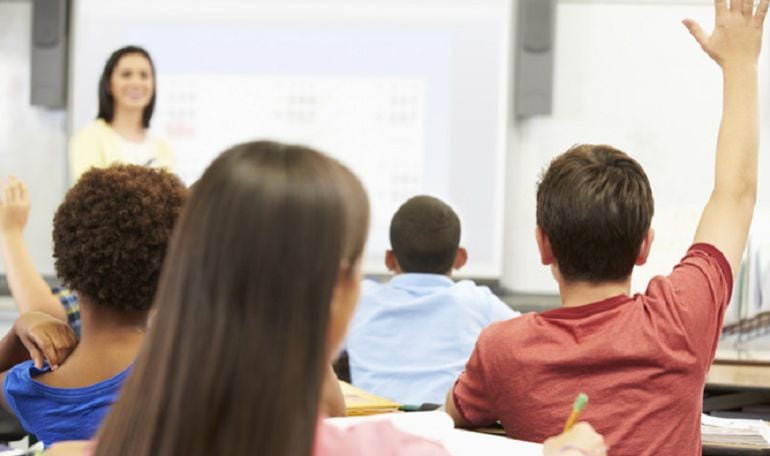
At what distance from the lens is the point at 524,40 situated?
15.6ft

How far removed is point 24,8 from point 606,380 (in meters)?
4.11

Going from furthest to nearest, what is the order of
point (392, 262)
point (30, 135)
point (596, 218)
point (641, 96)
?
point (30, 135) → point (641, 96) → point (392, 262) → point (596, 218)

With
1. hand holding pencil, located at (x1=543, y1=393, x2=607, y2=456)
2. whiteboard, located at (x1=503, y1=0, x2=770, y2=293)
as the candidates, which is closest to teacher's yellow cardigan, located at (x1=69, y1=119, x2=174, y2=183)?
whiteboard, located at (x1=503, y1=0, x2=770, y2=293)

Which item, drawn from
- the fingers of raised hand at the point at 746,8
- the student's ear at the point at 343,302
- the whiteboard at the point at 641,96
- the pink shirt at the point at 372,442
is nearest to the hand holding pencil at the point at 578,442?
the pink shirt at the point at 372,442

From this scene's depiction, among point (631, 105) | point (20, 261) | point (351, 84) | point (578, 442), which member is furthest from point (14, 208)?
point (631, 105)

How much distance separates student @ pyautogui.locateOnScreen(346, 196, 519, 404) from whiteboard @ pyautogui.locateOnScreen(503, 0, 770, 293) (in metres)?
1.97

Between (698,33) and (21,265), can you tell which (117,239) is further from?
(698,33)

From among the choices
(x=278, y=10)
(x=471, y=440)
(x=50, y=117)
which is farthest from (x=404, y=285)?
(x=50, y=117)

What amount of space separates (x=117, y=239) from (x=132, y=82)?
9.62 feet

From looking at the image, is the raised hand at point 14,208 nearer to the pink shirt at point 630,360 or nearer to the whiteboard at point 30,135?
the pink shirt at point 630,360

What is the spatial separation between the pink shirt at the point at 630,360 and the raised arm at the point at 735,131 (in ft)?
0.12

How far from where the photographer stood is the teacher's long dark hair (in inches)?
33.9

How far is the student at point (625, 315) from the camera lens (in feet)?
5.39

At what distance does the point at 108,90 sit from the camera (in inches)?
179
